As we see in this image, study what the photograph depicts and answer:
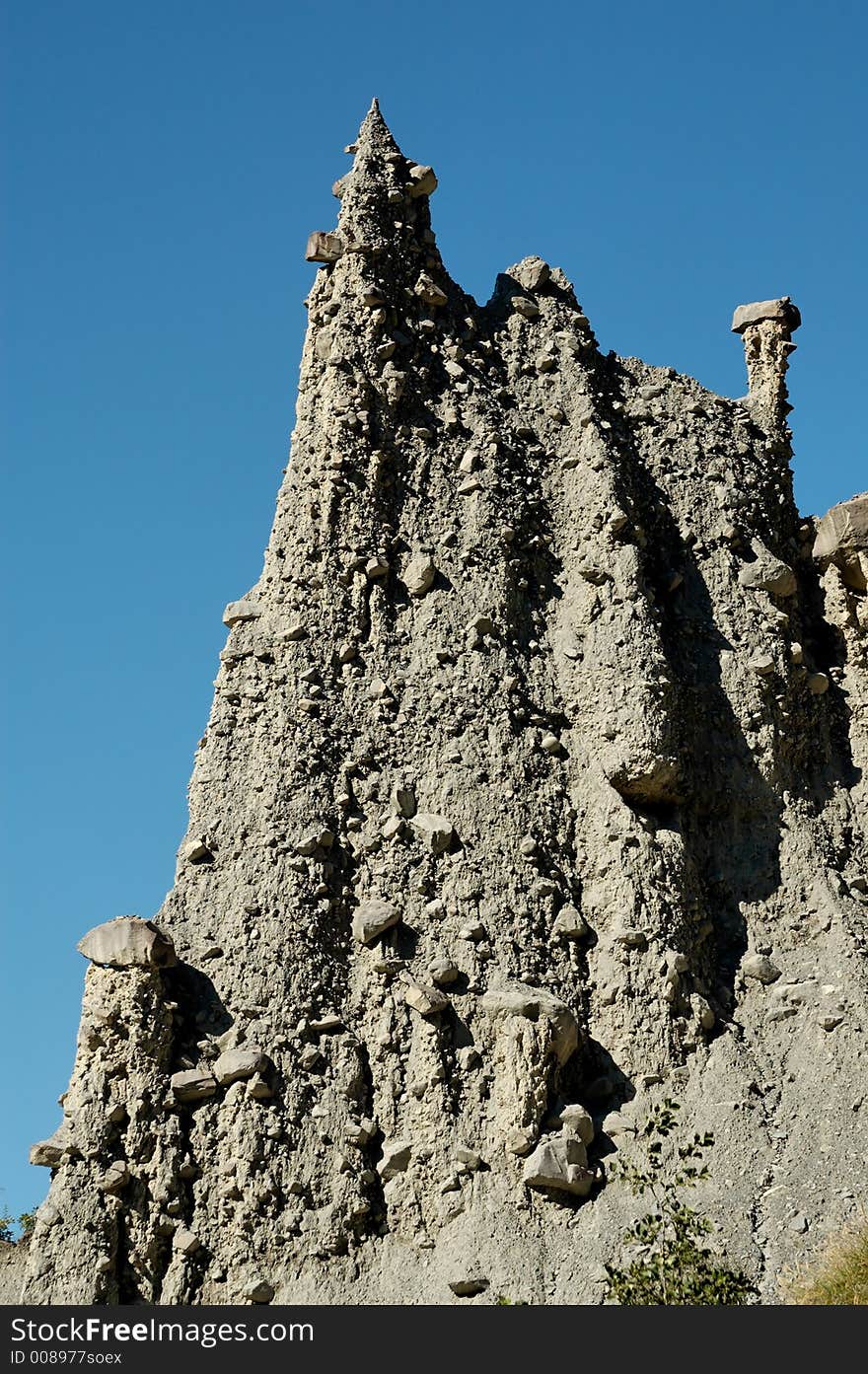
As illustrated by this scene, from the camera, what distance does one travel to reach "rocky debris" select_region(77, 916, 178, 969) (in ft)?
65.1

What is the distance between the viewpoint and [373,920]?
20516 mm

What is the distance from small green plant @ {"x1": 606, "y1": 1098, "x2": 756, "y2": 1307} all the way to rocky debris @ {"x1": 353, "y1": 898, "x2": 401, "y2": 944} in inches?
138

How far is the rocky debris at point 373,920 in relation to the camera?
67.3ft

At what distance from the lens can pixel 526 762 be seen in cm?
2217

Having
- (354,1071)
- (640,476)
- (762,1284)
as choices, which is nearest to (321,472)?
(640,476)

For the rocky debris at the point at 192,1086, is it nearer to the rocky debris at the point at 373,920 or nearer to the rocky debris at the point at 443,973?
the rocky debris at the point at 373,920

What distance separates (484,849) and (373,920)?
1679 mm

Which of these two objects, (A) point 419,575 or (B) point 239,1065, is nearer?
(B) point 239,1065

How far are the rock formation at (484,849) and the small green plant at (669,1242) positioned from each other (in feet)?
0.87

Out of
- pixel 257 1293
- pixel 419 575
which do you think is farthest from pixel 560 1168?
pixel 419 575

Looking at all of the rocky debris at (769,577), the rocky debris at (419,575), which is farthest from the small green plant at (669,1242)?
the rocky debris at (769,577)

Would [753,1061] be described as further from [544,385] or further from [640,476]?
[544,385]

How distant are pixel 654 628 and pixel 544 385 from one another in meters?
4.50

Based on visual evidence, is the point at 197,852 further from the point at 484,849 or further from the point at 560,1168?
the point at 560,1168
